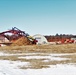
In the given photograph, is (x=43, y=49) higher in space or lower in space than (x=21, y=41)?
lower

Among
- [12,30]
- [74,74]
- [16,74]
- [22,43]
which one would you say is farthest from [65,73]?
[12,30]

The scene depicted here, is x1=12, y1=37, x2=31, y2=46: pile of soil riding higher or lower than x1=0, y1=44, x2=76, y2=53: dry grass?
higher

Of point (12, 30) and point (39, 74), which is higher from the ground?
point (12, 30)

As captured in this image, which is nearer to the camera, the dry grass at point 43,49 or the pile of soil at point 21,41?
the dry grass at point 43,49

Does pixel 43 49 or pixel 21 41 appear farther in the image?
pixel 21 41

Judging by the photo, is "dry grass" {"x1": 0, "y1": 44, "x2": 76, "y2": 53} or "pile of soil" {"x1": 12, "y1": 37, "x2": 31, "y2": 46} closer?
"dry grass" {"x1": 0, "y1": 44, "x2": 76, "y2": 53}

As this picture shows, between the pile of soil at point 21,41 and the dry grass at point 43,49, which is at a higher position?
the pile of soil at point 21,41

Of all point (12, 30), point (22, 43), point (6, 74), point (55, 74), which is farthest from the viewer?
point (12, 30)

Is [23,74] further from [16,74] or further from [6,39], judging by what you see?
[6,39]

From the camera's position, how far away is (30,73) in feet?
45.6

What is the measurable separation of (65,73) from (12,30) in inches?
2045

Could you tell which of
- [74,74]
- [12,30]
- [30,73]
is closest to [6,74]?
[30,73]

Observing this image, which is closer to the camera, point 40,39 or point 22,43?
point 22,43

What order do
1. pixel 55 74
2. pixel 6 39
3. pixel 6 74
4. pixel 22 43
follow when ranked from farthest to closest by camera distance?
pixel 6 39 → pixel 22 43 → pixel 55 74 → pixel 6 74
